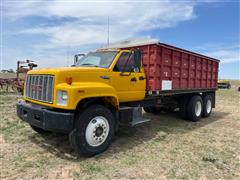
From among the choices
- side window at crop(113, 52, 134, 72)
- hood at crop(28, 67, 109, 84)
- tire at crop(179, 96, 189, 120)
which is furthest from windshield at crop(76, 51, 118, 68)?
tire at crop(179, 96, 189, 120)

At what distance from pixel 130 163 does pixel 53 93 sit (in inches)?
80.9

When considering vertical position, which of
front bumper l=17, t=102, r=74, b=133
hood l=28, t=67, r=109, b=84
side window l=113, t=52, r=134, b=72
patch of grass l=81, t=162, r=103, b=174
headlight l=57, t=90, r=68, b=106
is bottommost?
patch of grass l=81, t=162, r=103, b=174

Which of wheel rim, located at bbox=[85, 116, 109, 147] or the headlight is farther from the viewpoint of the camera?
wheel rim, located at bbox=[85, 116, 109, 147]

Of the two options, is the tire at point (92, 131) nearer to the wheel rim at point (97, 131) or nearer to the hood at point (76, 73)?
the wheel rim at point (97, 131)

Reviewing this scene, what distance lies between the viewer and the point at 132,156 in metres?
4.71

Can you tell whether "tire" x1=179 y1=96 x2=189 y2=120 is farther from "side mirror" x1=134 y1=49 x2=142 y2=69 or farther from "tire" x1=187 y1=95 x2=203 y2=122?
"side mirror" x1=134 y1=49 x2=142 y2=69

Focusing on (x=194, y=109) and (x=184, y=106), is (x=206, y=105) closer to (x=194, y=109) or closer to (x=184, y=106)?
(x=194, y=109)

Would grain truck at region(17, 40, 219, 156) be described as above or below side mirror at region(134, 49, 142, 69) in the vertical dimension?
below

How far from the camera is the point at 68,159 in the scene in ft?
14.7

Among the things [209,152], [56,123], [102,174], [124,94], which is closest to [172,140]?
[209,152]

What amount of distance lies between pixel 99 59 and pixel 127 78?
0.89 meters

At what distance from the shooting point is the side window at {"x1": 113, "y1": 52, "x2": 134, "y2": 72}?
5.52 m

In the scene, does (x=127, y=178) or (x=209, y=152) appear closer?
(x=127, y=178)

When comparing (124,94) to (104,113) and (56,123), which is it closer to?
(104,113)
